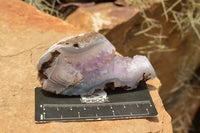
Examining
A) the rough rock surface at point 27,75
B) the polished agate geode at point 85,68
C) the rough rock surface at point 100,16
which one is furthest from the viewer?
the rough rock surface at point 100,16

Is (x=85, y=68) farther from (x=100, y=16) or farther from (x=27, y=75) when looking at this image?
(x=100, y=16)

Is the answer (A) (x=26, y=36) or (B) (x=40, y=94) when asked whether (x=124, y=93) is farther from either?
(A) (x=26, y=36)

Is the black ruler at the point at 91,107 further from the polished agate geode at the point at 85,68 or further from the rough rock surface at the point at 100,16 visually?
the rough rock surface at the point at 100,16

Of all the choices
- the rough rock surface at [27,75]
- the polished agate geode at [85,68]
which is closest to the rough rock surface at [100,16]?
the rough rock surface at [27,75]

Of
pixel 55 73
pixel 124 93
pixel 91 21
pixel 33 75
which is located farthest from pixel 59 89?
pixel 91 21

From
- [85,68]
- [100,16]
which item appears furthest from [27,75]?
[100,16]
